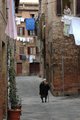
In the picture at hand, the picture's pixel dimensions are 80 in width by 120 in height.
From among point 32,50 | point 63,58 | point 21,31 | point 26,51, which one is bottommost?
point 26,51

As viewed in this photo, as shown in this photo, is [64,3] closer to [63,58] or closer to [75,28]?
[63,58]

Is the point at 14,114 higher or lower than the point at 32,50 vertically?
higher

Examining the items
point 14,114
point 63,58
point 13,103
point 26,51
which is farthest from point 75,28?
point 26,51

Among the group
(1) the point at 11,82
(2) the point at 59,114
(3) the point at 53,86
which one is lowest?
(3) the point at 53,86

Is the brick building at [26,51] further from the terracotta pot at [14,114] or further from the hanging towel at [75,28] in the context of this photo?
the terracotta pot at [14,114]

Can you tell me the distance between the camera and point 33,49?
7300 centimetres

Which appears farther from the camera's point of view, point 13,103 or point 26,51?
Answer: point 26,51

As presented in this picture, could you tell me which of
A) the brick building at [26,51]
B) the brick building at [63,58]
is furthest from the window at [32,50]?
the brick building at [63,58]

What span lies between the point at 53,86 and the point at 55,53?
101 inches

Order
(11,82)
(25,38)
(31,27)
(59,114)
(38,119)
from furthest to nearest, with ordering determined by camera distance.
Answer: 1. (25,38)
2. (31,27)
3. (59,114)
4. (38,119)
5. (11,82)

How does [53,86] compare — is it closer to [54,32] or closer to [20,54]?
[54,32]

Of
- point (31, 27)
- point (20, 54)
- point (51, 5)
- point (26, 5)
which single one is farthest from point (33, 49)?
point (51, 5)

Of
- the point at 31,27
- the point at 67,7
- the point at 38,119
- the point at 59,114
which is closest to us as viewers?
the point at 38,119

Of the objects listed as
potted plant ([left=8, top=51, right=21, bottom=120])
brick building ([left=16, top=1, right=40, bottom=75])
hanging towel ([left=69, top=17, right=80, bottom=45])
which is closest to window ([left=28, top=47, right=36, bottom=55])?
brick building ([left=16, top=1, right=40, bottom=75])
